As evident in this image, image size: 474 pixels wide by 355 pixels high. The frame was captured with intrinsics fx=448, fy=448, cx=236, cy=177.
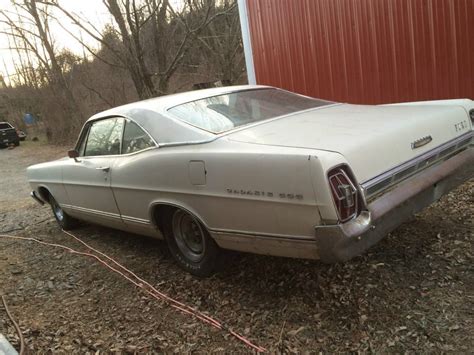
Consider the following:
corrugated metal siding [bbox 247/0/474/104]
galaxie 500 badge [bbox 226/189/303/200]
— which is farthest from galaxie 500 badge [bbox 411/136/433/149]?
corrugated metal siding [bbox 247/0/474/104]

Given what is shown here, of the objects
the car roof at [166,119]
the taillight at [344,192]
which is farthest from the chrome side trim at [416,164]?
the car roof at [166,119]

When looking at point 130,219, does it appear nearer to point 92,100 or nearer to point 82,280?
point 82,280

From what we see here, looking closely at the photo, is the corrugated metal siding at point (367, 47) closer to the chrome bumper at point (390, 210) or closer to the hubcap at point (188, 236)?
the chrome bumper at point (390, 210)

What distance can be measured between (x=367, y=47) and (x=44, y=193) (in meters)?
4.91

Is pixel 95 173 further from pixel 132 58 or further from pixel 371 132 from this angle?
pixel 132 58

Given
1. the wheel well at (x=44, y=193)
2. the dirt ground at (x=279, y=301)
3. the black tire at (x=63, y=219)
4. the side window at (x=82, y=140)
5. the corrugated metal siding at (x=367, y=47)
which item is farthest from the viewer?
the wheel well at (x=44, y=193)

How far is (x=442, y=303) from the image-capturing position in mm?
2725

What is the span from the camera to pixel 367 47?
6457mm

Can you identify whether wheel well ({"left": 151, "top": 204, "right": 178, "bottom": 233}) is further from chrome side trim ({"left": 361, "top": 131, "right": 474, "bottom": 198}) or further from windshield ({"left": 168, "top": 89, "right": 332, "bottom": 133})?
chrome side trim ({"left": 361, "top": 131, "right": 474, "bottom": 198})

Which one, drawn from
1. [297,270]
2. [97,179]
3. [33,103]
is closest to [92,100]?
[33,103]

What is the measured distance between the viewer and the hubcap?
141 inches

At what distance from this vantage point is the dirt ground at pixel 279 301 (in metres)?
2.60

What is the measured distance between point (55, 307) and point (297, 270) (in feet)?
6.24

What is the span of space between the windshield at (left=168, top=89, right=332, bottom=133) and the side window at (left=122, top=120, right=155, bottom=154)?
321 mm
